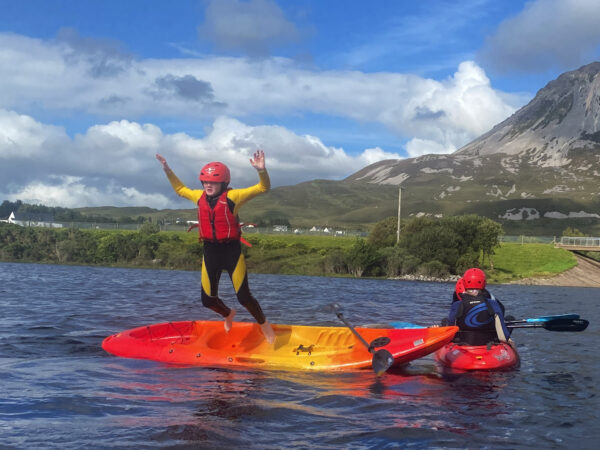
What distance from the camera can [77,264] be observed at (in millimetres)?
85562

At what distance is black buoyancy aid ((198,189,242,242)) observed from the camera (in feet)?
36.8

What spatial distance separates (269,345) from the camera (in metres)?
12.7

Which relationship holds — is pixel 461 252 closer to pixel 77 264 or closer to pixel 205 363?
pixel 77 264

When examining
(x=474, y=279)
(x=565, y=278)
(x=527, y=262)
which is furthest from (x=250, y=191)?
(x=527, y=262)

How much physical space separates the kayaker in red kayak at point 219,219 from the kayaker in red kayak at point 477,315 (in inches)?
175

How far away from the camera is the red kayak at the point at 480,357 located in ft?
40.8

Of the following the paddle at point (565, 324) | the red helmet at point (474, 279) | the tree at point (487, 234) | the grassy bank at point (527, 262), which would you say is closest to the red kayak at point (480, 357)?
the red helmet at point (474, 279)

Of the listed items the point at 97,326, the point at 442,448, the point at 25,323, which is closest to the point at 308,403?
the point at 442,448

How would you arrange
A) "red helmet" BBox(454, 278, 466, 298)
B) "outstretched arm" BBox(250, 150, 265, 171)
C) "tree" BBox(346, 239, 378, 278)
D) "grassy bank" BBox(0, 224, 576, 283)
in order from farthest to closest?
"grassy bank" BBox(0, 224, 576, 283) → "tree" BBox(346, 239, 378, 278) → "red helmet" BBox(454, 278, 466, 298) → "outstretched arm" BBox(250, 150, 265, 171)

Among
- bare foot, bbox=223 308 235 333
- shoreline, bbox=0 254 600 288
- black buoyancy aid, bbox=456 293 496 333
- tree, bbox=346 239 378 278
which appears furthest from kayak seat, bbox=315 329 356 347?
tree, bbox=346 239 378 278

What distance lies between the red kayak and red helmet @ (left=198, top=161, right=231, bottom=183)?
19.5 feet

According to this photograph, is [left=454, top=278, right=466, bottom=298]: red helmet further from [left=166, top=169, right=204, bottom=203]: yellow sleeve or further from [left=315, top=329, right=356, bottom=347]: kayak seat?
[left=166, top=169, right=204, bottom=203]: yellow sleeve

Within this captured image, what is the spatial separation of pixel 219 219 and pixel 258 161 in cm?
A: 135

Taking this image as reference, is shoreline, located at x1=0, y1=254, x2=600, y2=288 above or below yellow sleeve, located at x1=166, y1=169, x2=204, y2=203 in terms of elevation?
below
